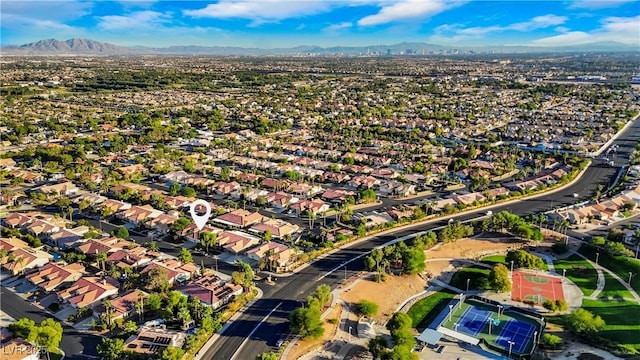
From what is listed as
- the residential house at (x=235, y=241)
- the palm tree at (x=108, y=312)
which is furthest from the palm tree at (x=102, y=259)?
the residential house at (x=235, y=241)

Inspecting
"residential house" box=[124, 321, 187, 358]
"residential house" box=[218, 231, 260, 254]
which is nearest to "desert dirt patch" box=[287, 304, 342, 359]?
"residential house" box=[124, 321, 187, 358]

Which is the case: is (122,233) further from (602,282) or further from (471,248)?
(602,282)

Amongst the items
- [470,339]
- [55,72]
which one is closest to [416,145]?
[470,339]

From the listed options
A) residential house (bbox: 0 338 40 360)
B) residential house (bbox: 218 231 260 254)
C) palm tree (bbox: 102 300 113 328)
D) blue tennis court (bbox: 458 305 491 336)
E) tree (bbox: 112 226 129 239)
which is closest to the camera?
residential house (bbox: 0 338 40 360)

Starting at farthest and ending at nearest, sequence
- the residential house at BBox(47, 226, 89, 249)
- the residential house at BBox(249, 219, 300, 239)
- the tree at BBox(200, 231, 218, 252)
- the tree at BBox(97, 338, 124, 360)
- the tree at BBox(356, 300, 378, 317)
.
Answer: the residential house at BBox(249, 219, 300, 239)
the residential house at BBox(47, 226, 89, 249)
the tree at BBox(200, 231, 218, 252)
the tree at BBox(356, 300, 378, 317)
the tree at BBox(97, 338, 124, 360)

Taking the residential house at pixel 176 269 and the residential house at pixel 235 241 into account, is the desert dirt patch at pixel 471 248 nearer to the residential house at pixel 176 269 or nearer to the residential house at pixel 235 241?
the residential house at pixel 235 241


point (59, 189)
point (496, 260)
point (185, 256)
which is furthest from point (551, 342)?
point (59, 189)

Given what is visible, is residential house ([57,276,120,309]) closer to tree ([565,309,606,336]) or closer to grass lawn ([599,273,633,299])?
tree ([565,309,606,336])
